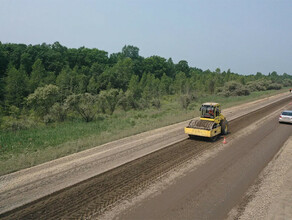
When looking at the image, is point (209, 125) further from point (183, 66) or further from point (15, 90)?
point (183, 66)

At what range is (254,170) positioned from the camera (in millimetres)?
9742

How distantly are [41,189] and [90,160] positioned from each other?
3.10 meters

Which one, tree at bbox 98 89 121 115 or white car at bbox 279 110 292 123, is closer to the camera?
white car at bbox 279 110 292 123

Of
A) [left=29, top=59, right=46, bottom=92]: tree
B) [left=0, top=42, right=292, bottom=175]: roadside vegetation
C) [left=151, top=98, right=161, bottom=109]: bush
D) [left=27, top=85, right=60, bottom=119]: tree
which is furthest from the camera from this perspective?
[left=151, top=98, right=161, bottom=109]: bush

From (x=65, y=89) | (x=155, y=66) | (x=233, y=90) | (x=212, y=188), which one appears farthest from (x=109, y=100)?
(x=155, y=66)

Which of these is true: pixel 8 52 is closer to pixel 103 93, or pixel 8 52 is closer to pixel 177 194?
pixel 103 93

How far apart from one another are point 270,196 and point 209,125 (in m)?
6.83

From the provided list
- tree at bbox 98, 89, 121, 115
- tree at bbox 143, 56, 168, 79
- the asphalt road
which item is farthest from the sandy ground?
tree at bbox 143, 56, 168, 79

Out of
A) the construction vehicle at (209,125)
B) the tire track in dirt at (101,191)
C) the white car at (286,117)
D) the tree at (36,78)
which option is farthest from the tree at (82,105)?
the white car at (286,117)

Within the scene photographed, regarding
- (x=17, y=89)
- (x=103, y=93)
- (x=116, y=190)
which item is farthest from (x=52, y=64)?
(x=116, y=190)

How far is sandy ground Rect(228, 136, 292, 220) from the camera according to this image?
6516 mm

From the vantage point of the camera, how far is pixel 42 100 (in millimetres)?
25766

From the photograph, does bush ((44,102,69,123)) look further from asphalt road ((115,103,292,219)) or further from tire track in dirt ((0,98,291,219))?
asphalt road ((115,103,292,219))

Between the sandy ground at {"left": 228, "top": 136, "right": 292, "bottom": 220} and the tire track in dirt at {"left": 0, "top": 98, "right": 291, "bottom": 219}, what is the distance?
Result: 3337mm
